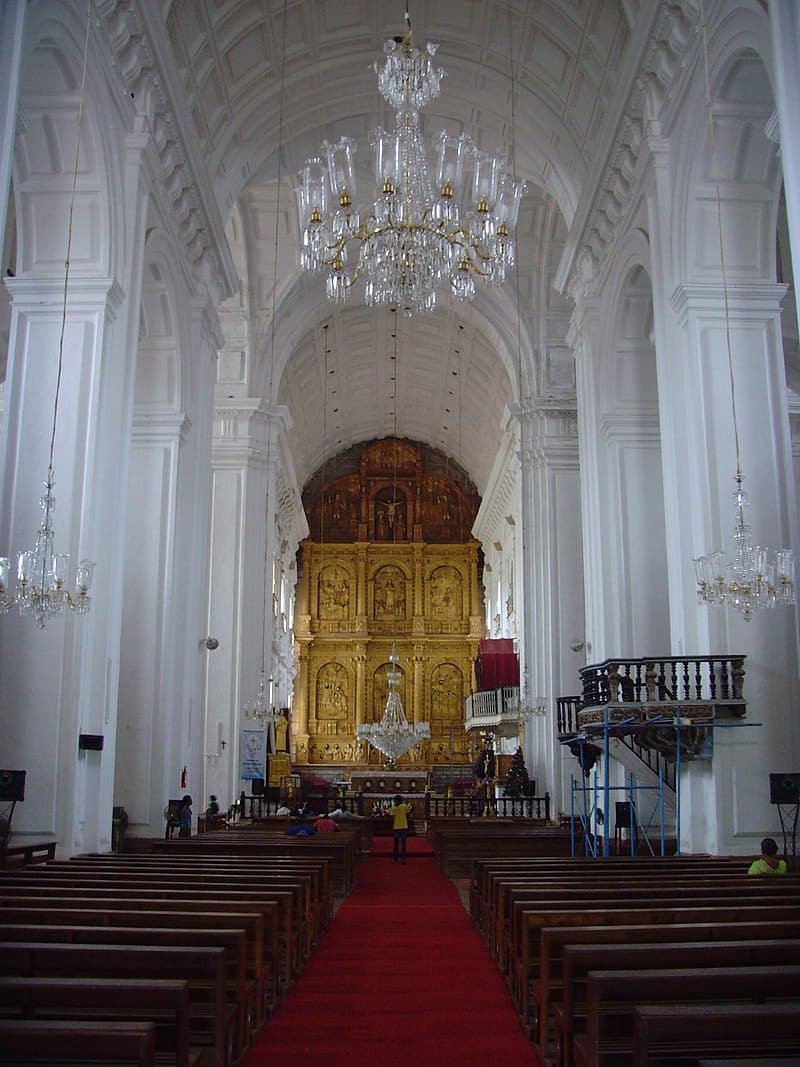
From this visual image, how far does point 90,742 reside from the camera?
9508 millimetres

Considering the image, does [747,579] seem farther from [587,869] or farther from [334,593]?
[334,593]

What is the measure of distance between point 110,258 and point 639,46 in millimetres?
6005

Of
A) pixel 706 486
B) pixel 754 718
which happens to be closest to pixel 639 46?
pixel 706 486

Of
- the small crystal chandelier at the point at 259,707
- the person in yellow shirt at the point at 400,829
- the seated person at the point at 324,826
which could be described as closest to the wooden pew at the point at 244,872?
the seated person at the point at 324,826

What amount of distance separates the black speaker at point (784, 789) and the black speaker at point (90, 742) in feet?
19.8

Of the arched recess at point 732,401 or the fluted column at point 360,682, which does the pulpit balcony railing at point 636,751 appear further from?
the fluted column at point 360,682

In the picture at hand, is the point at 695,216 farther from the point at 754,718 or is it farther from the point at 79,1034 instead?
the point at 79,1034

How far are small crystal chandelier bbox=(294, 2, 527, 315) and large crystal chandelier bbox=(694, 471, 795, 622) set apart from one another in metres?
3.46

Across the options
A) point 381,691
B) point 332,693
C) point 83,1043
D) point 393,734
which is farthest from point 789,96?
point 332,693

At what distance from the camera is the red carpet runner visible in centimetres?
462

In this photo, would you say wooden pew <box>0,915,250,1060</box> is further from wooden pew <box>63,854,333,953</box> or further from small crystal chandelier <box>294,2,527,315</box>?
small crystal chandelier <box>294,2,527,315</box>

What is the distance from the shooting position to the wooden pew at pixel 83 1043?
2.71 meters

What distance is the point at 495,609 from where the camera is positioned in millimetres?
33000

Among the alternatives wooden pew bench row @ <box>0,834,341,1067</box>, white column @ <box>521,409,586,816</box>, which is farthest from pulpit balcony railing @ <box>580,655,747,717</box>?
white column @ <box>521,409,586,816</box>
